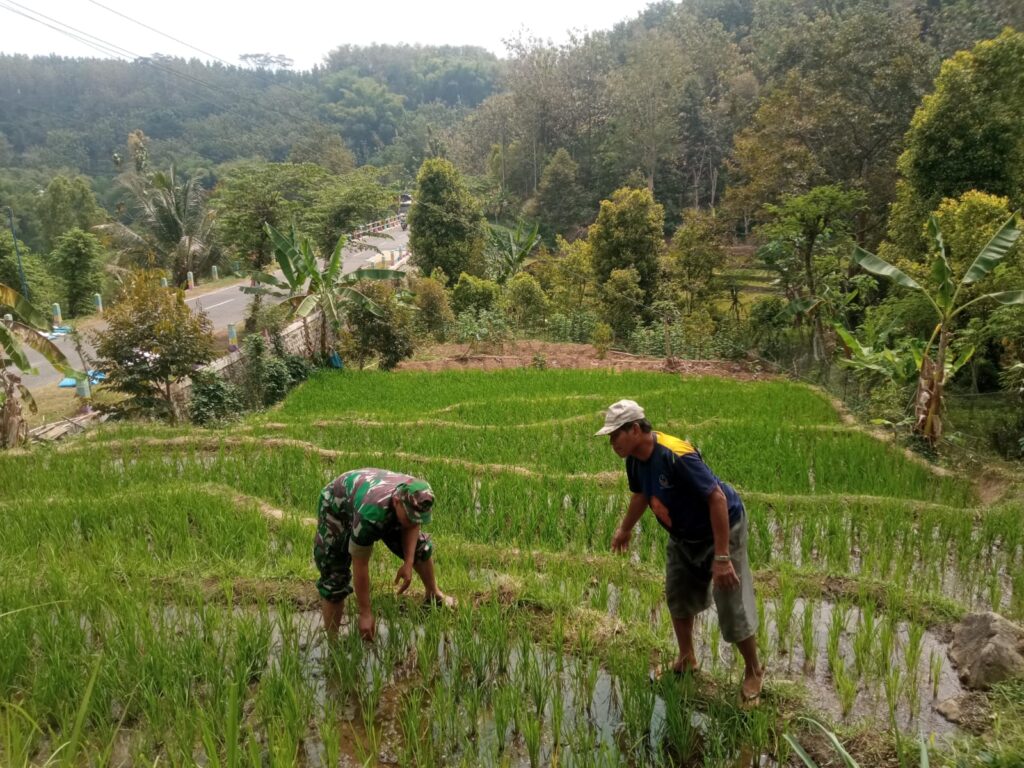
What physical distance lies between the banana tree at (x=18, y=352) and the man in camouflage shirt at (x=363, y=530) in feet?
16.8

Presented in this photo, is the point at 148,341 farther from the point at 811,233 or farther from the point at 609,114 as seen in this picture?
the point at 609,114

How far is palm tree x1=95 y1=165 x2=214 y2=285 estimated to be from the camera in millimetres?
21344

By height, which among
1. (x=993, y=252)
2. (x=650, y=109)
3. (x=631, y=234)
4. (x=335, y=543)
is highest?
(x=650, y=109)

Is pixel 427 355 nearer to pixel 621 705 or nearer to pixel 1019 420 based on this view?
pixel 1019 420

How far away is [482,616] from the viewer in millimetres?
3641

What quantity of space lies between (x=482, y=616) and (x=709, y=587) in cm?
126

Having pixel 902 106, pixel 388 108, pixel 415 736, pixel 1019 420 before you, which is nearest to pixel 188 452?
pixel 415 736

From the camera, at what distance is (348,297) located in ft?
43.4

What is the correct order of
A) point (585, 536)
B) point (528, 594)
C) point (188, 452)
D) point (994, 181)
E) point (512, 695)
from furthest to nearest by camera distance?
point (994, 181) < point (188, 452) < point (585, 536) < point (528, 594) < point (512, 695)

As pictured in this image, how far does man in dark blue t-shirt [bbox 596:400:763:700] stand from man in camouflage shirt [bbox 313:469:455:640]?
3.23ft

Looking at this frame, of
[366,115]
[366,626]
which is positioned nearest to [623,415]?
[366,626]

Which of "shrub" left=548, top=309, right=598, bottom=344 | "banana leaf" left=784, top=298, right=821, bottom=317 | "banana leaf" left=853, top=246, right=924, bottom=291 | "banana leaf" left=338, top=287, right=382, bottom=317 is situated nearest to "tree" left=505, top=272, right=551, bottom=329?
"shrub" left=548, top=309, right=598, bottom=344

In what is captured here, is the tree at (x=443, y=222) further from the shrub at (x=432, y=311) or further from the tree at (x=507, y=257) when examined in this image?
the shrub at (x=432, y=311)

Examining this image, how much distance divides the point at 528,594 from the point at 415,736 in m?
1.42
